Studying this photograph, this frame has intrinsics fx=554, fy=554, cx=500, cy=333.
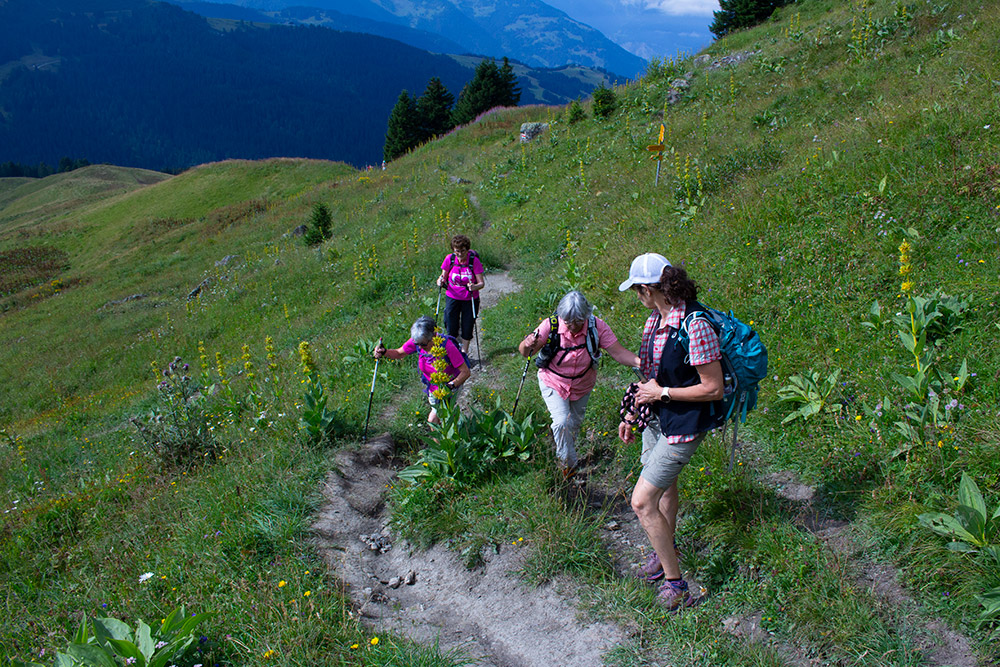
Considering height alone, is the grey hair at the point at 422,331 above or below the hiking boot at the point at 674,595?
above

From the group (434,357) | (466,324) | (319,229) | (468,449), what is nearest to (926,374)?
(468,449)

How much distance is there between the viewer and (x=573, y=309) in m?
4.66

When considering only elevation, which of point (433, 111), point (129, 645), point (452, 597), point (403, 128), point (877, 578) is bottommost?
point (452, 597)

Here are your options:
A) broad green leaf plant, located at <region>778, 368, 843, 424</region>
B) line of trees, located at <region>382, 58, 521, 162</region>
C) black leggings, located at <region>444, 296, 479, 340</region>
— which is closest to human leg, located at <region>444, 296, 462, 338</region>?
black leggings, located at <region>444, 296, 479, 340</region>

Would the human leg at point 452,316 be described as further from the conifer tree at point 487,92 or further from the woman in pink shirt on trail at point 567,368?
the conifer tree at point 487,92

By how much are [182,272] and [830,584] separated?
32.8 meters

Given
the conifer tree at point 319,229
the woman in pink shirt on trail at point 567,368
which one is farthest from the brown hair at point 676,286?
the conifer tree at point 319,229

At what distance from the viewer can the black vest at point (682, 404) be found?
11.5ft

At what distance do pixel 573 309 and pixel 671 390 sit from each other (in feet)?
4.50

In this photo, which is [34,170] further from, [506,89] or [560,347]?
[560,347]

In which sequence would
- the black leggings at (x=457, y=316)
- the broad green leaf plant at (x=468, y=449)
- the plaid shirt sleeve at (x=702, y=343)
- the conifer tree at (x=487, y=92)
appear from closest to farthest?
the plaid shirt sleeve at (x=702, y=343) → the broad green leaf plant at (x=468, y=449) → the black leggings at (x=457, y=316) → the conifer tree at (x=487, y=92)

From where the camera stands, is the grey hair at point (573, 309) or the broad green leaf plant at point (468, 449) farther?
the broad green leaf plant at point (468, 449)

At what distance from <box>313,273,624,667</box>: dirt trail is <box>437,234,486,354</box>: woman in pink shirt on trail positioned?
3556mm

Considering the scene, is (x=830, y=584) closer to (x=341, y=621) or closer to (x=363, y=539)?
(x=341, y=621)
